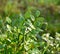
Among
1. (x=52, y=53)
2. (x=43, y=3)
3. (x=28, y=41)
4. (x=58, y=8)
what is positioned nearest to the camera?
(x=28, y=41)

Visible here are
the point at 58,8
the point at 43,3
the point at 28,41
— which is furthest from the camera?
the point at 43,3

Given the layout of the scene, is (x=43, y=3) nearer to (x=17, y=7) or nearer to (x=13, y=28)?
(x=17, y=7)

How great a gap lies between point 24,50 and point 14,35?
0.36 ft

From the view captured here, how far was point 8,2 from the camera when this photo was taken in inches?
294

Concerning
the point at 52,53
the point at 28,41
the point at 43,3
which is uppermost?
the point at 28,41

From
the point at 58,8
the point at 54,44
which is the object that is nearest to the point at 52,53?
the point at 54,44

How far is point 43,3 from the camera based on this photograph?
7789 millimetres

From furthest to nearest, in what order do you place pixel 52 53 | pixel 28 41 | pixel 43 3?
pixel 43 3, pixel 52 53, pixel 28 41

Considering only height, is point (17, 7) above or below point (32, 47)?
below

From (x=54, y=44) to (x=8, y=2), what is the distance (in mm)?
5602

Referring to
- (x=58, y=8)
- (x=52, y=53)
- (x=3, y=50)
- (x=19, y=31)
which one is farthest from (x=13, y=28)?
(x=58, y=8)

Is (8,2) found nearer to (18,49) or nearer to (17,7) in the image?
(17,7)

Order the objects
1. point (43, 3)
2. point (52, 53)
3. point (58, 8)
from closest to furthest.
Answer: point (52, 53), point (58, 8), point (43, 3)

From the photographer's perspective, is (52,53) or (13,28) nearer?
(13,28)
